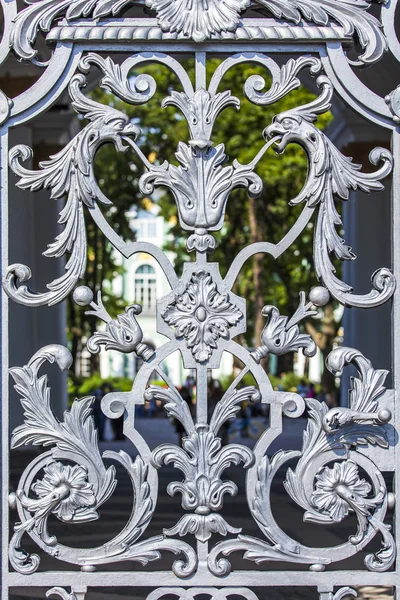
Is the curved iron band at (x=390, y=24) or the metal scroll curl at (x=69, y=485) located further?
the curved iron band at (x=390, y=24)

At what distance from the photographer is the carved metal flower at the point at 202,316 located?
3.39 m

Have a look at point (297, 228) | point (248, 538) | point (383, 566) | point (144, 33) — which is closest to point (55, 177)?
point (144, 33)

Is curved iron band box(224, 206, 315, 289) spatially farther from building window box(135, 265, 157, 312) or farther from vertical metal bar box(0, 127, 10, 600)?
building window box(135, 265, 157, 312)

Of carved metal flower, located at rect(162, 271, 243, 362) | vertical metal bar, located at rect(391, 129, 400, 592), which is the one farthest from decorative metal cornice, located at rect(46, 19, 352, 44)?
carved metal flower, located at rect(162, 271, 243, 362)

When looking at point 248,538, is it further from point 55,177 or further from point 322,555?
point 55,177

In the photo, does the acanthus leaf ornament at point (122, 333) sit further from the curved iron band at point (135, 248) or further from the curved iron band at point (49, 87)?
the curved iron band at point (49, 87)

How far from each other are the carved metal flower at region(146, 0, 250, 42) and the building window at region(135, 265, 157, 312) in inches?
2476

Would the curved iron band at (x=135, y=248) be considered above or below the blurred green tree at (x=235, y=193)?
below

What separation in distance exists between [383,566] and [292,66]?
1.80m

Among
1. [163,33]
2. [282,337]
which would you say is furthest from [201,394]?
[163,33]

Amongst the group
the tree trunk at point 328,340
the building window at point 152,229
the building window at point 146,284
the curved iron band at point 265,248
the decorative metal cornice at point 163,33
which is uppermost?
the building window at point 152,229

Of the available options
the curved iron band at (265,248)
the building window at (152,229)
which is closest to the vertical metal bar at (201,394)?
the curved iron band at (265,248)

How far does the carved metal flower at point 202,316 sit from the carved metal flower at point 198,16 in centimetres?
87

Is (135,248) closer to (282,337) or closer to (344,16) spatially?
(282,337)
